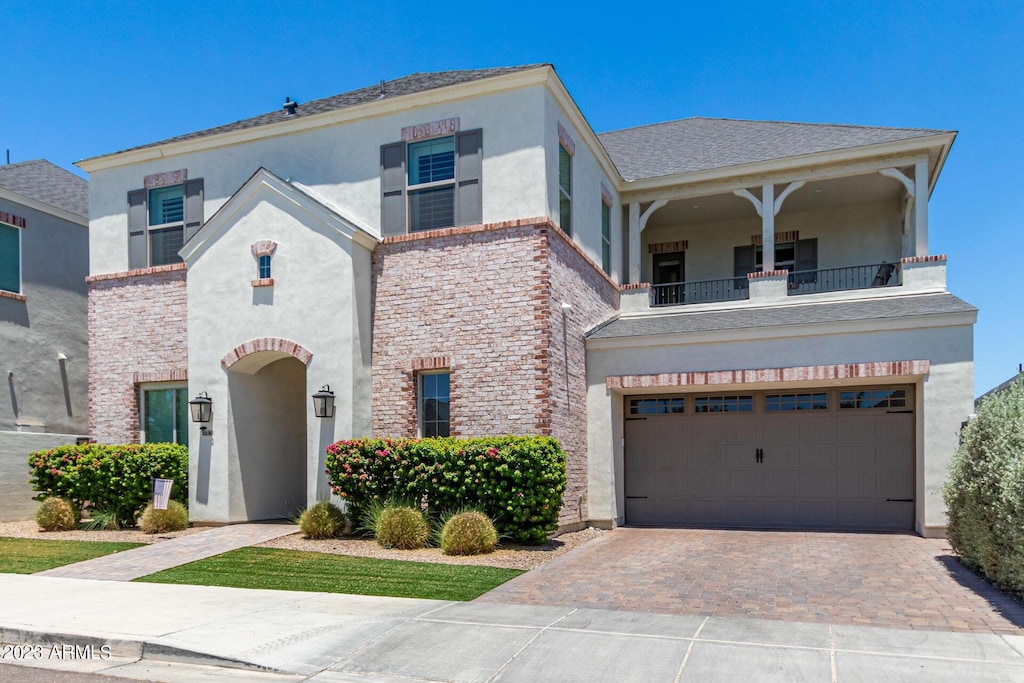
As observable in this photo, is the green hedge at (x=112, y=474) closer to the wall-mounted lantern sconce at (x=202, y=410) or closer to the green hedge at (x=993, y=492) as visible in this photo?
the wall-mounted lantern sconce at (x=202, y=410)

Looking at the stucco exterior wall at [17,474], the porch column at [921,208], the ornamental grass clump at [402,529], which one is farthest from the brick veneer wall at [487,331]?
the stucco exterior wall at [17,474]

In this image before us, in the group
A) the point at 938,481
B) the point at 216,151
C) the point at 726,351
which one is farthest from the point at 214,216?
the point at 938,481

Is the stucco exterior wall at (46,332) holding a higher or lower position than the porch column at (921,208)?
lower

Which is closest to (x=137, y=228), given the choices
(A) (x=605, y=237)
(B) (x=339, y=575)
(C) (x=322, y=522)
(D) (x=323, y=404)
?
(D) (x=323, y=404)

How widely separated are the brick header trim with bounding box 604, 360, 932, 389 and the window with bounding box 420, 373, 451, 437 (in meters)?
3.18

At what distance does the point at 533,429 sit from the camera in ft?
41.9

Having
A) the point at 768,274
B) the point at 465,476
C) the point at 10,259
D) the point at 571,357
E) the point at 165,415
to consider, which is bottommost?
the point at 465,476

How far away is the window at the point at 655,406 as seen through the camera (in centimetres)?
1507

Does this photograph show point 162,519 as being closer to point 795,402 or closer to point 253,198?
point 253,198

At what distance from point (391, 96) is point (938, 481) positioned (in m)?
11.6

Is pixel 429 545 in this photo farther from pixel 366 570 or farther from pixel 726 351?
pixel 726 351

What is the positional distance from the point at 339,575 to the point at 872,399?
32.3 feet

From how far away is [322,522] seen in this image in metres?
12.6

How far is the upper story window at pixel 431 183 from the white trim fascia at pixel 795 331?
11.9ft
